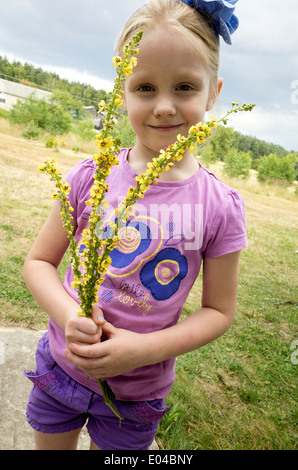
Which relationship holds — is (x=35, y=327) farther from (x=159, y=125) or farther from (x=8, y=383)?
(x=159, y=125)

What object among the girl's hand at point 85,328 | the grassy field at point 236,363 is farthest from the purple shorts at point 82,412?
the grassy field at point 236,363

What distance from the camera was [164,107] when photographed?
1132mm

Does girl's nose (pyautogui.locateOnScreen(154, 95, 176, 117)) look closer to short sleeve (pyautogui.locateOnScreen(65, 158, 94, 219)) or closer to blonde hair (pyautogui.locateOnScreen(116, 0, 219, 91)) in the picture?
blonde hair (pyautogui.locateOnScreen(116, 0, 219, 91))

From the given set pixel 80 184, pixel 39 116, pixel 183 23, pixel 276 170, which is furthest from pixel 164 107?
pixel 276 170

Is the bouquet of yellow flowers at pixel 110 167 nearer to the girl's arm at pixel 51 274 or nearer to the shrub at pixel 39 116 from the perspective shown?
the girl's arm at pixel 51 274

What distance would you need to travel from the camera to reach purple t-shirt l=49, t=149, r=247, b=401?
125 centimetres

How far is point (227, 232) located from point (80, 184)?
0.59m

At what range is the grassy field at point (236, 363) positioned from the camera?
2.51 m

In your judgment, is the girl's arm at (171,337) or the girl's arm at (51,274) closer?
the girl's arm at (171,337)

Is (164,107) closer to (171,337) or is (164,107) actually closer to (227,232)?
(227,232)

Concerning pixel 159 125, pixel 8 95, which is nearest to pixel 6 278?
pixel 159 125

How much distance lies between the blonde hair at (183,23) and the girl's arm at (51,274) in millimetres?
699

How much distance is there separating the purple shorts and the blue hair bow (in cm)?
143
